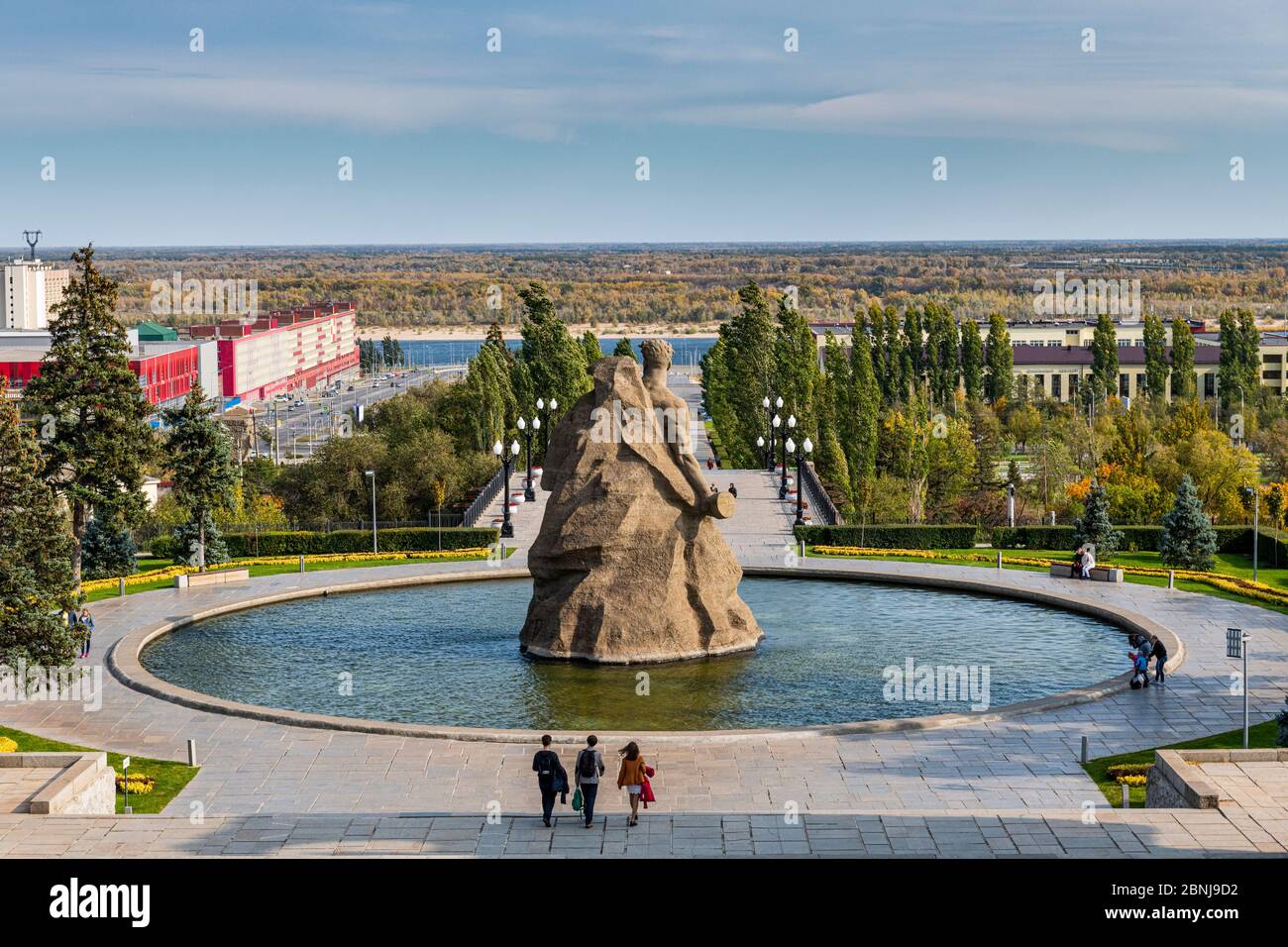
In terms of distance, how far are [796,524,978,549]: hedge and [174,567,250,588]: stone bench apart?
16647mm

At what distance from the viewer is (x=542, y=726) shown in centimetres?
2698

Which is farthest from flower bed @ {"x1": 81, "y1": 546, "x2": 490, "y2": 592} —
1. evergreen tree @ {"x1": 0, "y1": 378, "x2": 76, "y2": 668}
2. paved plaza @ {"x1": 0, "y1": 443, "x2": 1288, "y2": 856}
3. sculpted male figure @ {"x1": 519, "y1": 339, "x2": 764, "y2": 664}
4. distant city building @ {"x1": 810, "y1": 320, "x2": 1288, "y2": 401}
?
distant city building @ {"x1": 810, "y1": 320, "x2": 1288, "y2": 401}

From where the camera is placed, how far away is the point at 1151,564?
4528 cm

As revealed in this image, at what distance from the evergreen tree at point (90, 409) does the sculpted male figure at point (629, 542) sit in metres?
15.5

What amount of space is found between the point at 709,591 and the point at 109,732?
1167 cm

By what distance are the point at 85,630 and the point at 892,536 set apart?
25.7 m

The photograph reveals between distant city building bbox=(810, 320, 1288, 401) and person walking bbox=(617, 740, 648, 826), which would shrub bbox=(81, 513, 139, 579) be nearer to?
person walking bbox=(617, 740, 648, 826)

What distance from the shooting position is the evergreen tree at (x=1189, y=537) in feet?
145

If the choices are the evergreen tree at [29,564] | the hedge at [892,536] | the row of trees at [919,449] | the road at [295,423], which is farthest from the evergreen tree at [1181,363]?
the evergreen tree at [29,564]

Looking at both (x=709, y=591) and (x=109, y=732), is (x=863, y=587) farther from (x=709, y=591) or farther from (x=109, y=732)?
(x=109, y=732)

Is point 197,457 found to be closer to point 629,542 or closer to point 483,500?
point 483,500

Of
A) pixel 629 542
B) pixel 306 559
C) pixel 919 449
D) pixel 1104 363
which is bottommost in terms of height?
pixel 306 559

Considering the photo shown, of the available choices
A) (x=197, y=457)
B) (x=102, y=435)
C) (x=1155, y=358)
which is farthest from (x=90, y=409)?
(x=1155, y=358)
